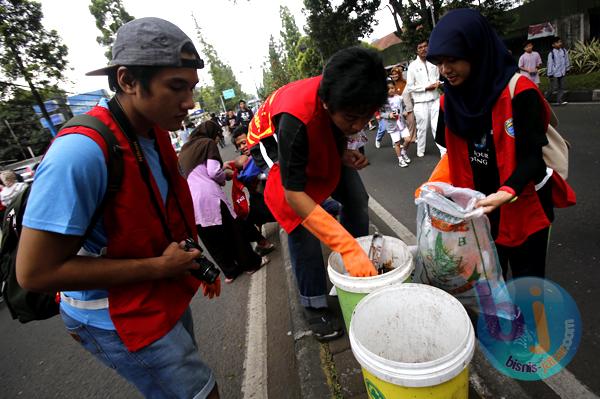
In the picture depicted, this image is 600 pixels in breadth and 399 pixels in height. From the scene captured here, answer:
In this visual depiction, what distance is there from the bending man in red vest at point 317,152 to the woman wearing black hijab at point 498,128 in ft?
1.33

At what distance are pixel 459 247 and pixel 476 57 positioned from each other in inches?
35.8

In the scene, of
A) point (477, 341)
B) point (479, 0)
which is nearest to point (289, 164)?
point (477, 341)

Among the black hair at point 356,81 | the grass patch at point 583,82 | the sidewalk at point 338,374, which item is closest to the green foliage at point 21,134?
the sidewalk at point 338,374

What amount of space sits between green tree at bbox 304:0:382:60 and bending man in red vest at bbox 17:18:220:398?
1941cm

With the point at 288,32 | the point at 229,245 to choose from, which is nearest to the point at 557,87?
the point at 229,245

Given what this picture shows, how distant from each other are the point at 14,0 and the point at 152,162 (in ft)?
62.5

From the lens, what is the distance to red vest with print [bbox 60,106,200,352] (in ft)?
3.72

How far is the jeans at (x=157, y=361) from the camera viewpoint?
4.13 feet

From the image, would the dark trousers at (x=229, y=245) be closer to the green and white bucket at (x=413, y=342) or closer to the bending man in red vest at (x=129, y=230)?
the bending man in red vest at (x=129, y=230)

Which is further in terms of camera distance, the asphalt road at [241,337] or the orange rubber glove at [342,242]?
the asphalt road at [241,337]

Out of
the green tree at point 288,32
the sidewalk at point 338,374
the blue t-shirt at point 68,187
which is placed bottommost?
the sidewalk at point 338,374

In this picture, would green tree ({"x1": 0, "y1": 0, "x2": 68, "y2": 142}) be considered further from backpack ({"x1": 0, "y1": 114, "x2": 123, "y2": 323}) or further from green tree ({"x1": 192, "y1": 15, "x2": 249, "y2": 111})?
green tree ({"x1": 192, "y1": 15, "x2": 249, "y2": 111})

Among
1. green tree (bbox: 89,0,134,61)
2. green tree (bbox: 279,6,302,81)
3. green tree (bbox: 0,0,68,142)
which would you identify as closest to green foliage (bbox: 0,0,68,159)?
green tree (bbox: 0,0,68,142)

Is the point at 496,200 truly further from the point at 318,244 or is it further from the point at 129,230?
the point at 129,230
